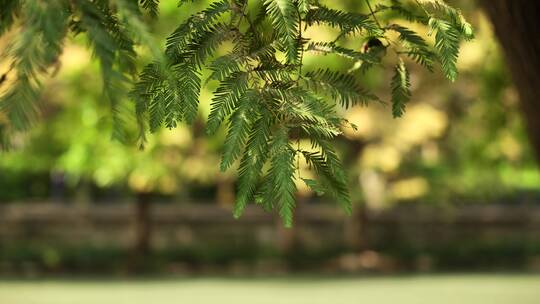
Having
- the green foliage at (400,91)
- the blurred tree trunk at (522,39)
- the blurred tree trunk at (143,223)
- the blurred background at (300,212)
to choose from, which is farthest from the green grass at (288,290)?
the green foliage at (400,91)

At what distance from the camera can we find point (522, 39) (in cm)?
550

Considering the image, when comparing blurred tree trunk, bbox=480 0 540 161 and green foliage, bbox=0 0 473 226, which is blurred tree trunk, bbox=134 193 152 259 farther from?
green foliage, bbox=0 0 473 226

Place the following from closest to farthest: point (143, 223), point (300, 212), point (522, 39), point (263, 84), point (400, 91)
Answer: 1. point (263, 84)
2. point (400, 91)
3. point (522, 39)
4. point (143, 223)
5. point (300, 212)

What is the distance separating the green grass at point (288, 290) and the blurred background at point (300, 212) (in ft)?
0.57

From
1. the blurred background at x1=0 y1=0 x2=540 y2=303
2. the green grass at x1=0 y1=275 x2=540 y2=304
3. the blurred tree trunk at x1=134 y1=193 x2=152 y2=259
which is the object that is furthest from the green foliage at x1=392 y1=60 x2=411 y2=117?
the blurred tree trunk at x1=134 y1=193 x2=152 y2=259

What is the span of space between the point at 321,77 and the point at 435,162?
21.8 m

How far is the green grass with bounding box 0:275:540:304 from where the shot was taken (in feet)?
57.1

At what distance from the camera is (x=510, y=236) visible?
95.9ft

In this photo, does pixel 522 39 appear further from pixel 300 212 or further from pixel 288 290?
pixel 300 212

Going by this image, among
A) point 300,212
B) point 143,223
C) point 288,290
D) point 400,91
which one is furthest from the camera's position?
point 300,212

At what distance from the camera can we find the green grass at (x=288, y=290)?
17.4 metres

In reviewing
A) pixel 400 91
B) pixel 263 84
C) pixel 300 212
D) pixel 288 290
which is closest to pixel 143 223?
pixel 300 212

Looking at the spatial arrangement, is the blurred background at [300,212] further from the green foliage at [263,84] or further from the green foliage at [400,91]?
the green foliage at [263,84]

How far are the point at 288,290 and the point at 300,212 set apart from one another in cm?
911
